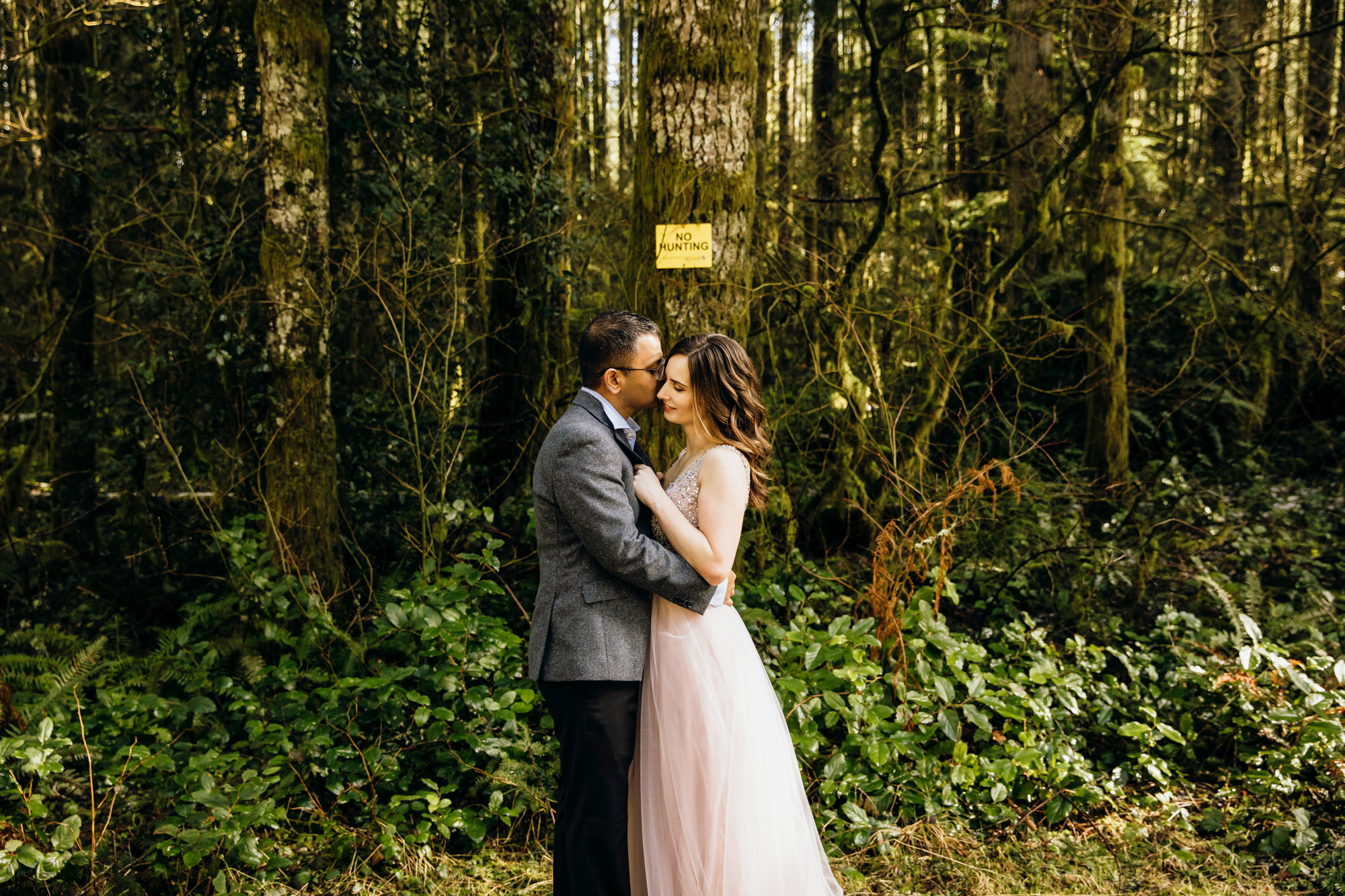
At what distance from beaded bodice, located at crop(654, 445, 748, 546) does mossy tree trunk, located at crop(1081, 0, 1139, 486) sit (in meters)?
5.26

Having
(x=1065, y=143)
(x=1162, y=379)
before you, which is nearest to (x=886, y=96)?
(x=1065, y=143)

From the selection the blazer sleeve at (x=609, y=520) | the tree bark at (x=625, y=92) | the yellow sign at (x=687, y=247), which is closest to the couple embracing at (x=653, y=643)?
the blazer sleeve at (x=609, y=520)

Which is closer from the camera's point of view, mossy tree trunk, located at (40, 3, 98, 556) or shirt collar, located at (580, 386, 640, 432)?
shirt collar, located at (580, 386, 640, 432)

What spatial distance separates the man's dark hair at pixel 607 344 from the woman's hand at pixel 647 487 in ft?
1.04

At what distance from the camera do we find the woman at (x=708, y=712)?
263 cm

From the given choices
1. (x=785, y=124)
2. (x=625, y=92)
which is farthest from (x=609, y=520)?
(x=785, y=124)

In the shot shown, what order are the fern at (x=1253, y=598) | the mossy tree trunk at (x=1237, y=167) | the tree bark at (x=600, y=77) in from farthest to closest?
1. the tree bark at (x=600, y=77)
2. the mossy tree trunk at (x=1237, y=167)
3. the fern at (x=1253, y=598)

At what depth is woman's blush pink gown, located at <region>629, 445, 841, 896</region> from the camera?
2.64 meters

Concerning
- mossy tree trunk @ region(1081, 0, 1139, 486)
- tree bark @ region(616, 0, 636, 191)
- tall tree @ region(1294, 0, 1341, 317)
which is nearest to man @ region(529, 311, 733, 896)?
tall tree @ region(1294, 0, 1341, 317)

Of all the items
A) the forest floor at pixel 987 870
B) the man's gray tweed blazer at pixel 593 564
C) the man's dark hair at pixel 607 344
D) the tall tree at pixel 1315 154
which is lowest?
the forest floor at pixel 987 870

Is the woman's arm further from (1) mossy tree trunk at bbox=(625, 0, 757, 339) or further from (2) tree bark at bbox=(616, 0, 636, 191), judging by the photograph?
(2) tree bark at bbox=(616, 0, 636, 191)

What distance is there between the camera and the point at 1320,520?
7.08 m

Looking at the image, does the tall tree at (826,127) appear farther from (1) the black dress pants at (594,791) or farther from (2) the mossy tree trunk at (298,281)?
(1) the black dress pants at (594,791)

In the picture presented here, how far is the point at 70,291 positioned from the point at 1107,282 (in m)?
8.48
